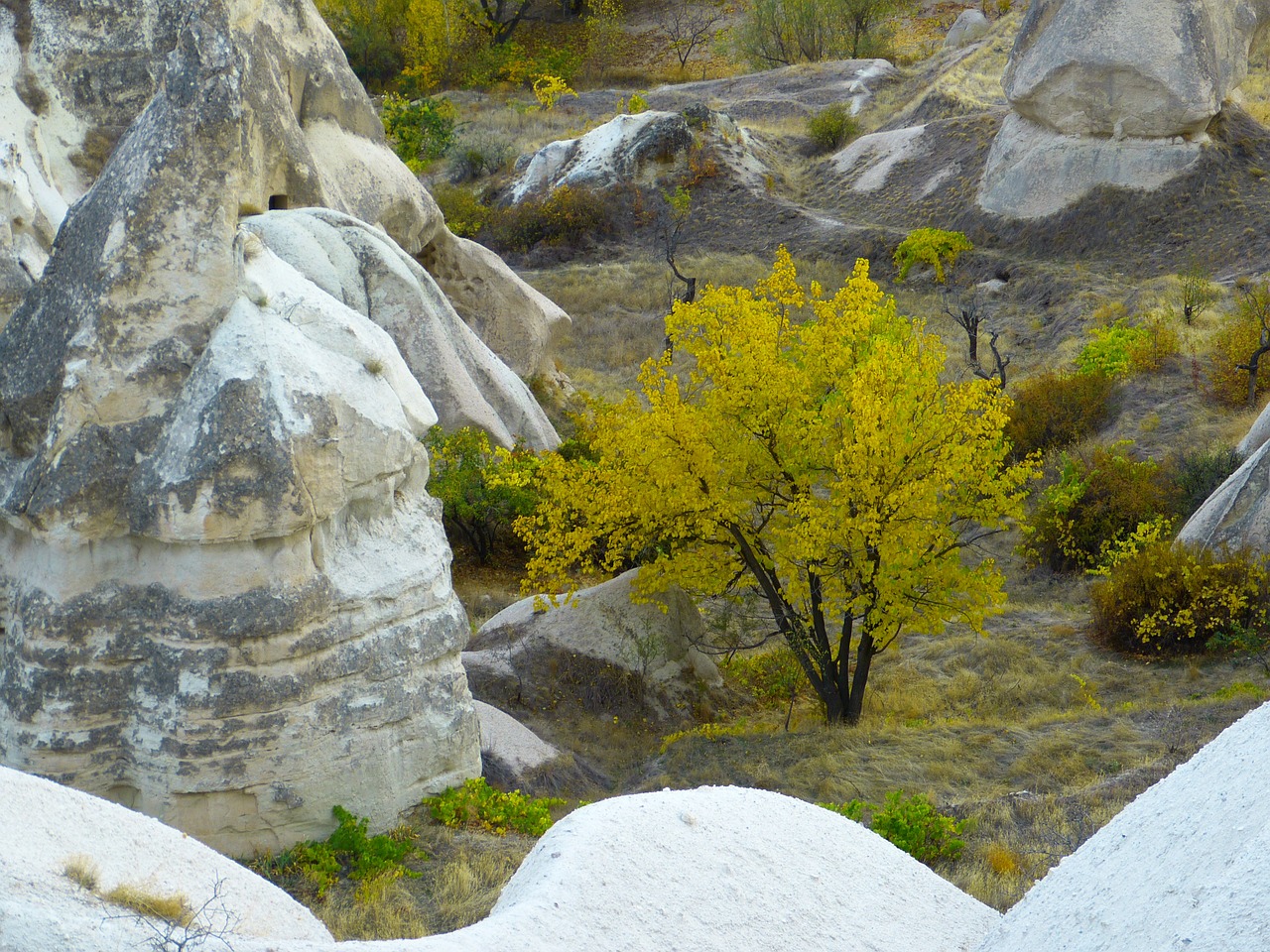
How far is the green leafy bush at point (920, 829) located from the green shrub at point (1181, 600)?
544cm

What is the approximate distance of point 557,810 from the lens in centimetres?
911

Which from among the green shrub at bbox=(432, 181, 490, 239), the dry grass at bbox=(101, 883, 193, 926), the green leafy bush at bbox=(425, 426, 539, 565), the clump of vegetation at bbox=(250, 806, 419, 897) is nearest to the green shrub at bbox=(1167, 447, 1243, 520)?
the green leafy bush at bbox=(425, 426, 539, 565)

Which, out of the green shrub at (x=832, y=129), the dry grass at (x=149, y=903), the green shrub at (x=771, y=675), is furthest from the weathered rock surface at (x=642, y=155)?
the dry grass at (x=149, y=903)

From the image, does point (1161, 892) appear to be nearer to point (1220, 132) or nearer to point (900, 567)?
point (900, 567)

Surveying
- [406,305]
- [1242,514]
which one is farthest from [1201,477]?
[406,305]

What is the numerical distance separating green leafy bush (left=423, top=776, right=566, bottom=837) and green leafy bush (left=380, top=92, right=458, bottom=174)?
30.2m

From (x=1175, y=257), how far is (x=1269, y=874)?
928 inches

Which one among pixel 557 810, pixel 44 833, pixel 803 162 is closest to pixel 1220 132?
pixel 803 162

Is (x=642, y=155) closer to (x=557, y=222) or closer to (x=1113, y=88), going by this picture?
(x=557, y=222)

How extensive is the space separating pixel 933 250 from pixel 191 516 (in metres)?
21.6

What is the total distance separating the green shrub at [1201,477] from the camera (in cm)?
1520

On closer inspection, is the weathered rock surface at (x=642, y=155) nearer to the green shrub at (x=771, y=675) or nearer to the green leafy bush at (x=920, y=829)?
the green shrub at (x=771, y=675)

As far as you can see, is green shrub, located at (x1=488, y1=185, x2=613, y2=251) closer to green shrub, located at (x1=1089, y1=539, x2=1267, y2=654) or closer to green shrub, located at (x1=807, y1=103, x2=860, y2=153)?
green shrub, located at (x1=807, y1=103, x2=860, y2=153)

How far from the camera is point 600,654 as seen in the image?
485 inches
